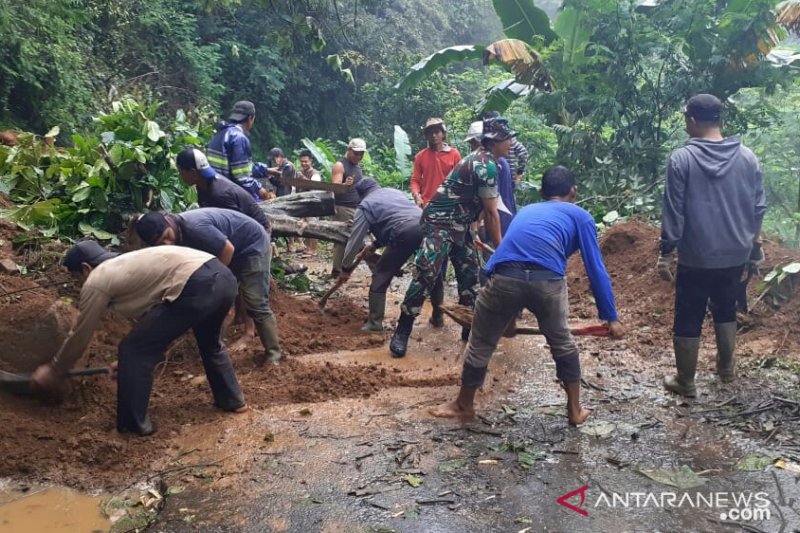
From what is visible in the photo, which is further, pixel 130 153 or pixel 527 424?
pixel 130 153

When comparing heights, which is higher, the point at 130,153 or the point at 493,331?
the point at 130,153

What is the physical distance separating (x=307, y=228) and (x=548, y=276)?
407 centimetres

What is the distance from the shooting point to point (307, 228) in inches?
302

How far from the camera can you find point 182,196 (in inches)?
271

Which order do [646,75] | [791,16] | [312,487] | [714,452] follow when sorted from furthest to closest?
[646,75], [791,16], [714,452], [312,487]

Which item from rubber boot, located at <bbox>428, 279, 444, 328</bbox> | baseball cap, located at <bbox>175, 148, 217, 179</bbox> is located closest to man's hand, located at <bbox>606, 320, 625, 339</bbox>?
rubber boot, located at <bbox>428, 279, 444, 328</bbox>

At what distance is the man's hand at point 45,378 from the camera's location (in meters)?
4.14

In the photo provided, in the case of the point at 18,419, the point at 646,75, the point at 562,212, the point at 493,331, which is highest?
the point at 646,75

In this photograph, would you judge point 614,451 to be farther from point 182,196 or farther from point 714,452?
point 182,196

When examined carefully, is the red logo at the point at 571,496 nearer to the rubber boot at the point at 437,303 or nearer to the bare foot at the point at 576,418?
the bare foot at the point at 576,418

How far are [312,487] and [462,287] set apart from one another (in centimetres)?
296

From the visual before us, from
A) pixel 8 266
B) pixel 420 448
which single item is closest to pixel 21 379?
pixel 8 266

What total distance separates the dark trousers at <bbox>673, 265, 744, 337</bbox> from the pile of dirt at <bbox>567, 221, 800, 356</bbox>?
1.13m

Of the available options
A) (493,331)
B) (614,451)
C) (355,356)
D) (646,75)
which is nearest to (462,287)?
(355,356)
